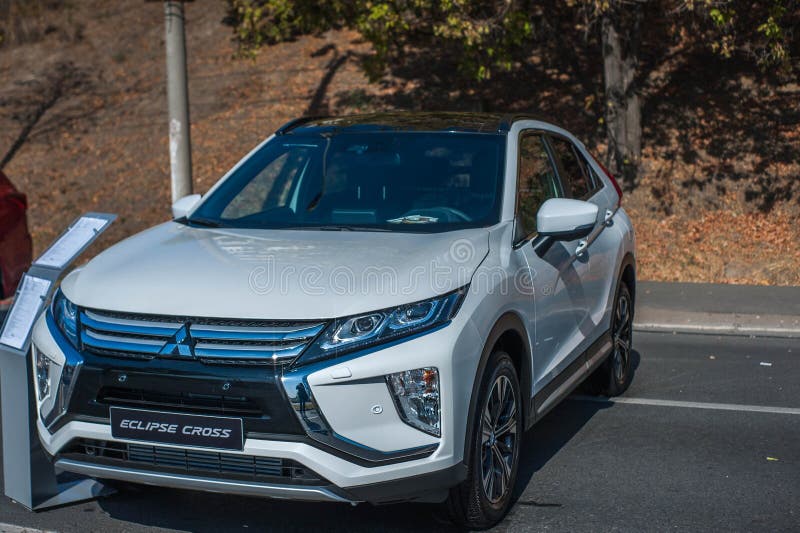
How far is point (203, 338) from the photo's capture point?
388 cm

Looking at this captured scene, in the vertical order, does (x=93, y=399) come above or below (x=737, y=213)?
above

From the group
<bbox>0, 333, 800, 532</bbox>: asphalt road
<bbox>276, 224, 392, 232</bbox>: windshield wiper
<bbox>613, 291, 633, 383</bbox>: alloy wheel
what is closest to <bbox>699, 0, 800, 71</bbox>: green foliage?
<bbox>613, 291, 633, 383</bbox>: alloy wheel

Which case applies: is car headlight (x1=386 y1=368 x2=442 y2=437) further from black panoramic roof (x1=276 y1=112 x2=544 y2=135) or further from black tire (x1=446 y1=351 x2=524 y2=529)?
black panoramic roof (x1=276 y1=112 x2=544 y2=135)

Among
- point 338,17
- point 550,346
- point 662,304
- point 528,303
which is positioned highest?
point 338,17

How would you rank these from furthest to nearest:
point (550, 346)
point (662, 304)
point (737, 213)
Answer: point (737, 213) → point (662, 304) → point (550, 346)

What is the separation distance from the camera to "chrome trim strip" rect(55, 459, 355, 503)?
3.81m

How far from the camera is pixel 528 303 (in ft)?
15.5

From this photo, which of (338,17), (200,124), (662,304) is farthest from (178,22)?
(200,124)

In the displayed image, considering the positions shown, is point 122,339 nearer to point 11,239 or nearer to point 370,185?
point 370,185

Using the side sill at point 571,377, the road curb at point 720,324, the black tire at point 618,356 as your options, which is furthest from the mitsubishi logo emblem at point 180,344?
the road curb at point 720,324

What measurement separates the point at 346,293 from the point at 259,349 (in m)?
0.40

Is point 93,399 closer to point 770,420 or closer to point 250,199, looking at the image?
point 250,199

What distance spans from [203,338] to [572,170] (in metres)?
3.13

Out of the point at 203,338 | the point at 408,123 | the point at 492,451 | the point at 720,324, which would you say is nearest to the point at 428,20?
the point at 720,324
